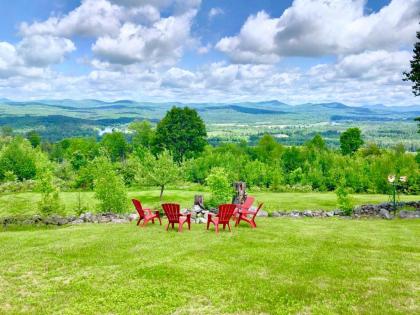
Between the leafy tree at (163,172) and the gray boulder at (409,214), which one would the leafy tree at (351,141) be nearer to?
the leafy tree at (163,172)

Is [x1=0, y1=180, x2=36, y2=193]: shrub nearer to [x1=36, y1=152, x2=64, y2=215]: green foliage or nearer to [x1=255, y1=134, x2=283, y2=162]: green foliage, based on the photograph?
[x1=36, y1=152, x2=64, y2=215]: green foliage

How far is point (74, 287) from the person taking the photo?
967 centimetres

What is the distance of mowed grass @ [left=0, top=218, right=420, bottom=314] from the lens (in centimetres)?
862

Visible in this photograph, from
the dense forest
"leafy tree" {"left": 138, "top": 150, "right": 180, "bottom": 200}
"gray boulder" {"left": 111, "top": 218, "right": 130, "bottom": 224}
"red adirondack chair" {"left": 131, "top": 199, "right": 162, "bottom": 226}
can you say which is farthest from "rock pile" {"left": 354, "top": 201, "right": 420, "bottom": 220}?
"leafy tree" {"left": 138, "top": 150, "right": 180, "bottom": 200}

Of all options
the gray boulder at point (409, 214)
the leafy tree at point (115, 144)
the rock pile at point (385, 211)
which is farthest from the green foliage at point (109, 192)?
the leafy tree at point (115, 144)

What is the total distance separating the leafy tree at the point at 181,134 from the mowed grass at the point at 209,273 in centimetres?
5484

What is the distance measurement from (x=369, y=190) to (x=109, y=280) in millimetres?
42591

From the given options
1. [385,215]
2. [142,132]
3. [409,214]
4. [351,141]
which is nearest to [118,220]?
[385,215]

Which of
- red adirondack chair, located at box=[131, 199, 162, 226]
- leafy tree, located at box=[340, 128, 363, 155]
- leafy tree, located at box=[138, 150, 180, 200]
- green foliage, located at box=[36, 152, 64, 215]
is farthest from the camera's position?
leafy tree, located at box=[340, 128, 363, 155]

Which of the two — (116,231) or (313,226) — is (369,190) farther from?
(116,231)

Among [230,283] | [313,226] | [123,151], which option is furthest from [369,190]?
[123,151]

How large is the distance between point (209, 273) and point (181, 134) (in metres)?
60.9

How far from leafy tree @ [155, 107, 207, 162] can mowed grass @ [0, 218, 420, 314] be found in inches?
2159

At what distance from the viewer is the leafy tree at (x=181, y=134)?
7075cm
